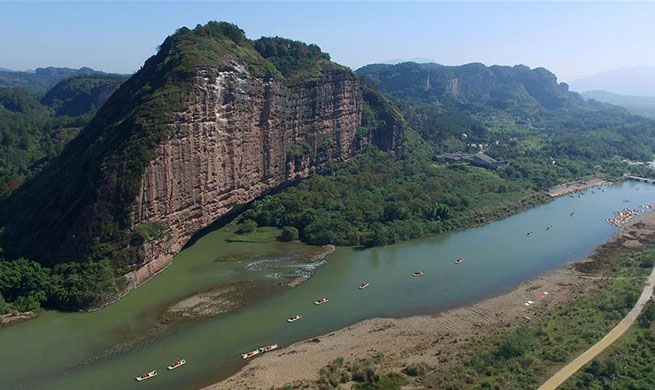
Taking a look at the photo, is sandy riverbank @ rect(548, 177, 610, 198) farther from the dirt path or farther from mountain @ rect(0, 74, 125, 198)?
mountain @ rect(0, 74, 125, 198)

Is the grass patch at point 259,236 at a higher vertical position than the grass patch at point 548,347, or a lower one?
higher

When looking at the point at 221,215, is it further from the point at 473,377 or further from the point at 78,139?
the point at 473,377

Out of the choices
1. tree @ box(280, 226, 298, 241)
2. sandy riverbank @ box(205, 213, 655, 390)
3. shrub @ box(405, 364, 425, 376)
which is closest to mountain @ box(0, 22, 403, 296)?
tree @ box(280, 226, 298, 241)

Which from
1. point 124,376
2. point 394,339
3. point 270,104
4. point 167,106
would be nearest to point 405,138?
point 270,104

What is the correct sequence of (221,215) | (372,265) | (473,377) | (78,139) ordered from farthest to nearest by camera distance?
(78,139) → (221,215) → (372,265) → (473,377)

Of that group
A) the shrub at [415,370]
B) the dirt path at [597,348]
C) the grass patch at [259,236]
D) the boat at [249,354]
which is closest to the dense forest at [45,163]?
the boat at [249,354]

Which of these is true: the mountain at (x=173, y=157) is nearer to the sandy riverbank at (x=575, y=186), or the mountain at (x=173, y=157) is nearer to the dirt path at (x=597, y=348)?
the dirt path at (x=597, y=348)

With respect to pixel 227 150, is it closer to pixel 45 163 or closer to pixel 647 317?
pixel 45 163
